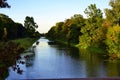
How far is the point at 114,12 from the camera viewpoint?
177 ft

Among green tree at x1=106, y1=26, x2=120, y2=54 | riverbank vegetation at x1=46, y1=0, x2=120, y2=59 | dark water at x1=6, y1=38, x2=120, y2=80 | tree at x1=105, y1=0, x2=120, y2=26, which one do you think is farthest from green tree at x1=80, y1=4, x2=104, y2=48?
dark water at x1=6, y1=38, x2=120, y2=80

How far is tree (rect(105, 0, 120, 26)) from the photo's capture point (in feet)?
174

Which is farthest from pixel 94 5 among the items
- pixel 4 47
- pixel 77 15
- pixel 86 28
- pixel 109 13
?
pixel 4 47

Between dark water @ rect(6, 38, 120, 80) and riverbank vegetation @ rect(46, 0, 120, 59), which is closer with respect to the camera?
dark water @ rect(6, 38, 120, 80)

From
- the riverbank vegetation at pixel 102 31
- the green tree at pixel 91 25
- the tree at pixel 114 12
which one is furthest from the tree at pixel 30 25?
the tree at pixel 114 12

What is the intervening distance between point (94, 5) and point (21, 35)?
264 feet

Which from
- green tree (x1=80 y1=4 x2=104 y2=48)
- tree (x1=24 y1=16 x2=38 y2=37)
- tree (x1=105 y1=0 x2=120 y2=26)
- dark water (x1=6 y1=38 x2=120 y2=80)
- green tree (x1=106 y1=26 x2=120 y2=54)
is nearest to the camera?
dark water (x1=6 y1=38 x2=120 y2=80)

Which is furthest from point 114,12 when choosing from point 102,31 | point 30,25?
point 30,25

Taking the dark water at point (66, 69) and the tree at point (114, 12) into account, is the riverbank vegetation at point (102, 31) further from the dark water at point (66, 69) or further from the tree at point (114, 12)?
the dark water at point (66, 69)

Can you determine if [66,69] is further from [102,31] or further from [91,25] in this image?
[91,25]

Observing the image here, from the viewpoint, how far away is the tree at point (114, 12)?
5296 centimetres

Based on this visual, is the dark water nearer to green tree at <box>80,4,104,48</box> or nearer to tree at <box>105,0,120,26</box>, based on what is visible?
tree at <box>105,0,120,26</box>

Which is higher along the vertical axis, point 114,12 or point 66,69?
point 114,12

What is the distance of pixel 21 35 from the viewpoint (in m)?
148
